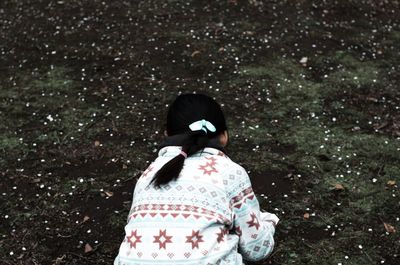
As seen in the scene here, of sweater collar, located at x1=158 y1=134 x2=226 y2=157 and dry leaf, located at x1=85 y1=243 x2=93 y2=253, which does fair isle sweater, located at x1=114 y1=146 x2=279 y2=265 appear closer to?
sweater collar, located at x1=158 y1=134 x2=226 y2=157

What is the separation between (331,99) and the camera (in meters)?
6.13

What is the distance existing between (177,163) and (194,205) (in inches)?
9.1

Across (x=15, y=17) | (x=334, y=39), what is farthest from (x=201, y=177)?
(x=15, y=17)

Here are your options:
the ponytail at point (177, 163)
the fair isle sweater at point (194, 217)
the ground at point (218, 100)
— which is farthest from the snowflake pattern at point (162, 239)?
the ground at point (218, 100)

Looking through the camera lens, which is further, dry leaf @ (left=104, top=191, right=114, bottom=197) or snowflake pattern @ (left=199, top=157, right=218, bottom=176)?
dry leaf @ (left=104, top=191, right=114, bottom=197)

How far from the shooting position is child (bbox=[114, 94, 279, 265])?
2520 millimetres

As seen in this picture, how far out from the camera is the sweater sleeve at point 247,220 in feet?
9.02

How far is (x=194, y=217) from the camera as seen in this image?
2555mm

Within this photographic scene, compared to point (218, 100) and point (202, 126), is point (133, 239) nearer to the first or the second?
point (202, 126)

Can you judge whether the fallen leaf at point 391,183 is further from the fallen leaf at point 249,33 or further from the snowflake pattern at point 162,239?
the fallen leaf at point 249,33

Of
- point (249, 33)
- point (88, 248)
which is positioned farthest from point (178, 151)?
point (249, 33)

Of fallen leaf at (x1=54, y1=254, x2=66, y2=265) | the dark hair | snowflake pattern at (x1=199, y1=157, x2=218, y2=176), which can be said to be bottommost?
fallen leaf at (x1=54, y1=254, x2=66, y2=265)

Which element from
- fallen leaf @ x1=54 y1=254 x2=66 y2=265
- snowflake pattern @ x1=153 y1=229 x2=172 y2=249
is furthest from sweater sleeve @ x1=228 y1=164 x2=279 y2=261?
fallen leaf @ x1=54 y1=254 x2=66 y2=265

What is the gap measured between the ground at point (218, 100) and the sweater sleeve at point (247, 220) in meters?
1.16
